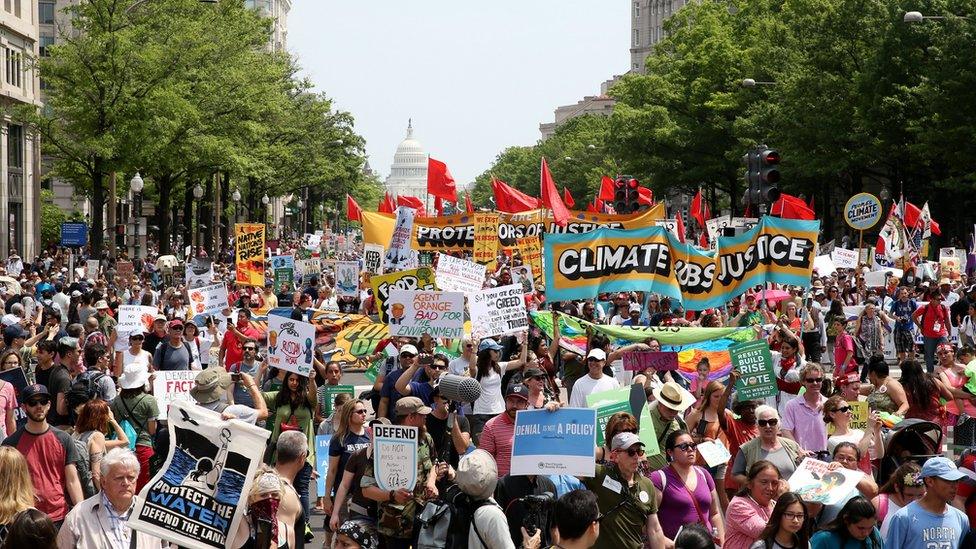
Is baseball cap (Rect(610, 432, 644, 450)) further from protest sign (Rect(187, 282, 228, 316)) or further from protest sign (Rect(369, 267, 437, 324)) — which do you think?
protest sign (Rect(187, 282, 228, 316))

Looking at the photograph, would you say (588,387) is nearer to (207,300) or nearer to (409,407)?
(409,407)

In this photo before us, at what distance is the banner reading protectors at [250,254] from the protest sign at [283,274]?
2.63m

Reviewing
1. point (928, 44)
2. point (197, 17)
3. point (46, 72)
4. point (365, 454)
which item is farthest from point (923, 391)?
point (197, 17)

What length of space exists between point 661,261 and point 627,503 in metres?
9.77

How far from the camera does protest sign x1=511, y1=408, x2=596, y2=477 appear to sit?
8797 mm

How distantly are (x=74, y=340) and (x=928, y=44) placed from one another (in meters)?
41.2

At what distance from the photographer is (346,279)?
100 feet

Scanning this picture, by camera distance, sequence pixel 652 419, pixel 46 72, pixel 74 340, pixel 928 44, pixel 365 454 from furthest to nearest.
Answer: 1. pixel 928 44
2. pixel 46 72
3. pixel 74 340
4. pixel 652 419
5. pixel 365 454

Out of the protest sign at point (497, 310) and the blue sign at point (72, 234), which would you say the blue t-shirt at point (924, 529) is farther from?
the blue sign at point (72, 234)

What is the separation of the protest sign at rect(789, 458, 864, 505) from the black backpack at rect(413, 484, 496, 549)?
1.57 m

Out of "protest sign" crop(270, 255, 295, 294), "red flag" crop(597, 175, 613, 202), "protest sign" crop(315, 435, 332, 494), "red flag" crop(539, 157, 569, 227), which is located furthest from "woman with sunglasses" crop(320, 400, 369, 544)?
"red flag" crop(597, 175, 613, 202)

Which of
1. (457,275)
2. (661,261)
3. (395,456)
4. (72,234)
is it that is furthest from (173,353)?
(72,234)

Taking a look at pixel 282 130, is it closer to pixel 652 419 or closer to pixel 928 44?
pixel 928 44

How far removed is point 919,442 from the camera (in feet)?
30.9
